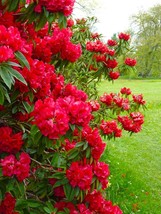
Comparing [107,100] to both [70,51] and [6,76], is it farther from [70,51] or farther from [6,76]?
[6,76]

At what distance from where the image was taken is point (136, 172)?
613cm

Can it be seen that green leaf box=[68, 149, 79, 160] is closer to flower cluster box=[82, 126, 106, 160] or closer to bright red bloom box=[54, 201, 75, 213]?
flower cluster box=[82, 126, 106, 160]

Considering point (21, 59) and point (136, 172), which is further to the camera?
point (136, 172)

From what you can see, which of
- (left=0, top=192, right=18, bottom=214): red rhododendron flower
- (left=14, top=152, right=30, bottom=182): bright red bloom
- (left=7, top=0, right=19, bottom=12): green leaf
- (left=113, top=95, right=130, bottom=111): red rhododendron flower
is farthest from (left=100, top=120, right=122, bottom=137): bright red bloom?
(left=7, top=0, right=19, bottom=12): green leaf

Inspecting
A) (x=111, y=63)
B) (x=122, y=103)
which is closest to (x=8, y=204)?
(x=122, y=103)

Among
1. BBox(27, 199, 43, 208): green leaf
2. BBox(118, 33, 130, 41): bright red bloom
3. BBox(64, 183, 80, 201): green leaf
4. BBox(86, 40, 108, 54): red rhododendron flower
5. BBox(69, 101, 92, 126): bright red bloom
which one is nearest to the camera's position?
BBox(69, 101, 92, 126): bright red bloom

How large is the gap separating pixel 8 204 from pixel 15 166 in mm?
297

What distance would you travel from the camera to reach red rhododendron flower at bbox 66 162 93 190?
1712 mm

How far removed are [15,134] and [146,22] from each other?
3365cm

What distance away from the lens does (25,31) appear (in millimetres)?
1884

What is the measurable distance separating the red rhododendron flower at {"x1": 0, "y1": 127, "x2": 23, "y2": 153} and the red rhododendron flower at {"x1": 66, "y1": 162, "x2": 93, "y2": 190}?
287mm

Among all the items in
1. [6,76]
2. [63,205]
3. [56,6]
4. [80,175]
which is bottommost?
[63,205]

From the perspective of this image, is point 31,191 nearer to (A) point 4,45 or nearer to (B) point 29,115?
(B) point 29,115

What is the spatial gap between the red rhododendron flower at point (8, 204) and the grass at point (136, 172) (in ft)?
9.51
